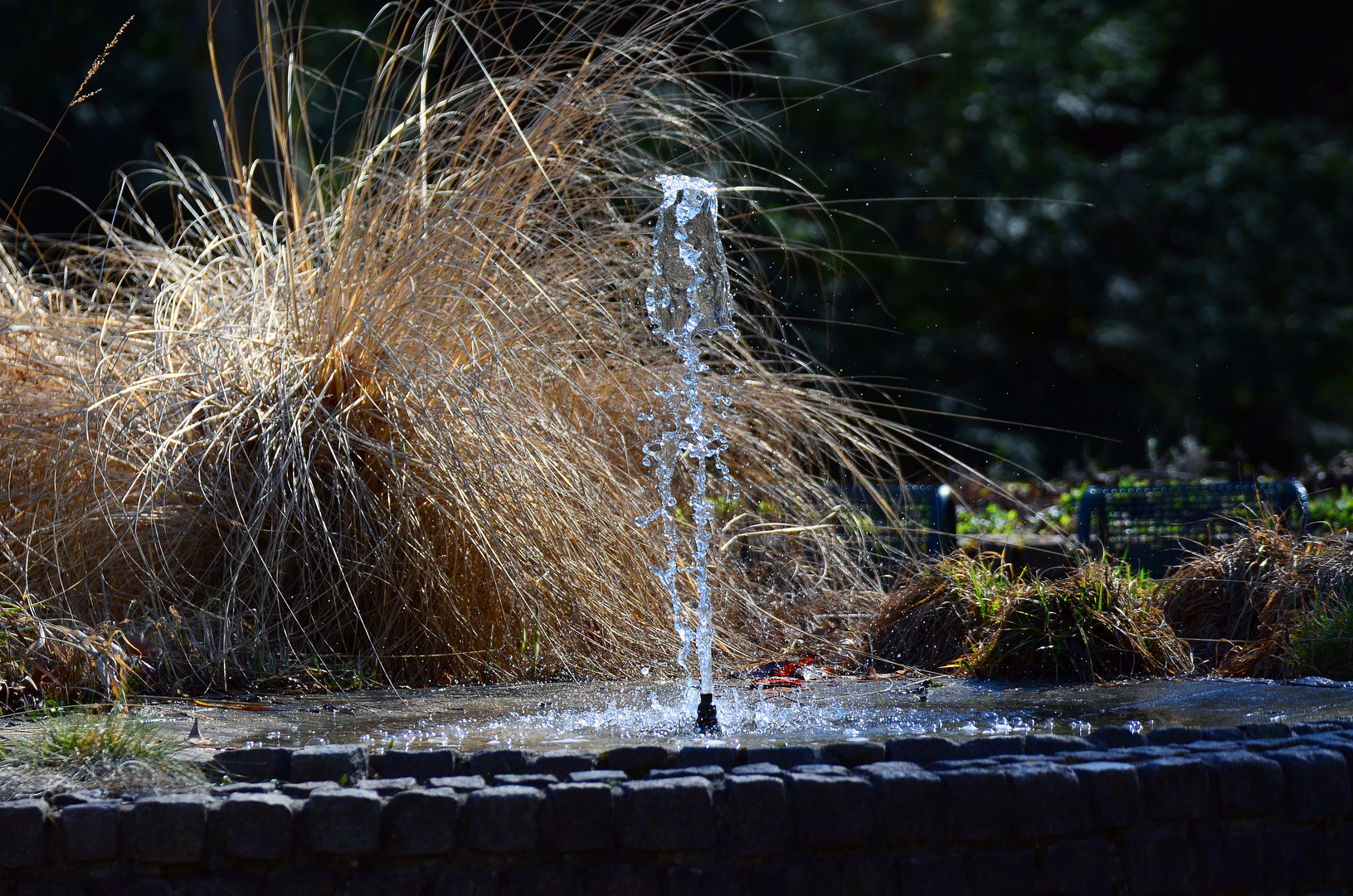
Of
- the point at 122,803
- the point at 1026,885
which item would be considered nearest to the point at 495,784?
the point at 122,803

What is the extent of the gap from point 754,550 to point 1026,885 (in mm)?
2686

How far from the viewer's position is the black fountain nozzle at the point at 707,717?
8.98 feet

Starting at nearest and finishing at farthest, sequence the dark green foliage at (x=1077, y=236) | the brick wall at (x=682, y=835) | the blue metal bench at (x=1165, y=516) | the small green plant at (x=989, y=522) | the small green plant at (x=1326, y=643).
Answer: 1. the brick wall at (x=682, y=835)
2. the small green plant at (x=1326, y=643)
3. the blue metal bench at (x=1165, y=516)
4. the small green plant at (x=989, y=522)
5. the dark green foliage at (x=1077, y=236)

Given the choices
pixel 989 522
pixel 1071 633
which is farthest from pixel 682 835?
pixel 989 522

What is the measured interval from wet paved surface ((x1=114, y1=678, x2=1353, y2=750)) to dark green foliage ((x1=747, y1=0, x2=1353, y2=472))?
855 cm

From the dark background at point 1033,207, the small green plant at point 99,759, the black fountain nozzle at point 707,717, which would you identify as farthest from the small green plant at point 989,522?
the dark background at point 1033,207

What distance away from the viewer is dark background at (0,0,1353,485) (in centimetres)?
1202

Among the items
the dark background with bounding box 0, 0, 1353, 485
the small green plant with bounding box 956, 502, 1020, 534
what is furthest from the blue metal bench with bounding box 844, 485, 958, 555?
the dark background with bounding box 0, 0, 1353, 485

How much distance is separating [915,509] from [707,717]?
2.33 metres

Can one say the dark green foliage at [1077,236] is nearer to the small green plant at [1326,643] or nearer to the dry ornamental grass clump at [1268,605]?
the dry ornamental grass clump at [1268,605]

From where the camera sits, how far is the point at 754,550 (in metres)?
4.77

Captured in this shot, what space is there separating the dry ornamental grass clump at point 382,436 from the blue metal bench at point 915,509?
15.2 inches

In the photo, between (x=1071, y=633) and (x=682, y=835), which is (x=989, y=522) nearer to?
(x=1071, y=633)

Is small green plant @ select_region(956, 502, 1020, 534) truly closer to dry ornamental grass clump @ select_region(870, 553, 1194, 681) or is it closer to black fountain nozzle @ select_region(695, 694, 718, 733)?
dry ornamental grass clump @ select_region(870, 553, 1194, 681)
